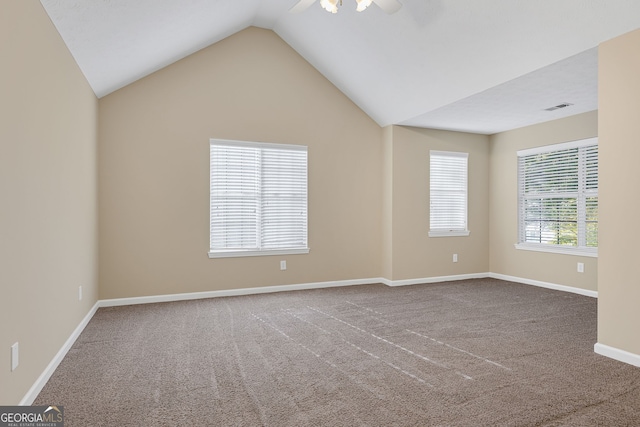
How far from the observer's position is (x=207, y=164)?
4.93m

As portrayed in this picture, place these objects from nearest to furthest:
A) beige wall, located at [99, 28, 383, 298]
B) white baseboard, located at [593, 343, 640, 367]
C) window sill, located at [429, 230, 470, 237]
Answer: white baseboard, located at [593, 343, 640, 367], beige wall, located at [99, 28, 383, 298], window sill, located at [429, 230, 470, 237]

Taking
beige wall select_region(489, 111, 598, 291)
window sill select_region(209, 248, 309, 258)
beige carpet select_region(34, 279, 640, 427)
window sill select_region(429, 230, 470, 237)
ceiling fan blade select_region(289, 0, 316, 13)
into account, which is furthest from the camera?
window sill select_region(429, 230, 470, 237)

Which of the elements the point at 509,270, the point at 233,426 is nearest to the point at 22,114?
the point at 233,426

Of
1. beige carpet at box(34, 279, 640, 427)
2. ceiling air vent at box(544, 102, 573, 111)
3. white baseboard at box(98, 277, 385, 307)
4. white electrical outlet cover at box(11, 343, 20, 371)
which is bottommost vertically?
beige carpet at box(34, 279, 640, 427)

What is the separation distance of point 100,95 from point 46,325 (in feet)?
9.41

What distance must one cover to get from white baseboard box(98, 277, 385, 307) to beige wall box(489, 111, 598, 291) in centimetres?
219

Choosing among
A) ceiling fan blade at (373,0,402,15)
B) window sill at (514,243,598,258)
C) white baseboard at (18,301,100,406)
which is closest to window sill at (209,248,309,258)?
white baseboard at (18,301,100,406)

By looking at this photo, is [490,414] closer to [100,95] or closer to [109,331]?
[109,331]

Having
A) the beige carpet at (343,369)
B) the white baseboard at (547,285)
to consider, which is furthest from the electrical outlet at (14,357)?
the white baseboard at (547,285)

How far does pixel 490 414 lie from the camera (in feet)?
Answer: 6.91

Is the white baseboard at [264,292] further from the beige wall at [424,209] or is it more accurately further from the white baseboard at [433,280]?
the beige wall at [424,209]

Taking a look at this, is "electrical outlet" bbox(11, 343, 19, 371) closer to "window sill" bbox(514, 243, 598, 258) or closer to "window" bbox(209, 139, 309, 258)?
"window" bbox(209, 139, 309, 258)

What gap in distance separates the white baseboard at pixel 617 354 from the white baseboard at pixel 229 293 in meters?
3.17

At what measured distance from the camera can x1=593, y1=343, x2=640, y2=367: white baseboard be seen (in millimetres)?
2789
